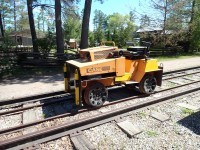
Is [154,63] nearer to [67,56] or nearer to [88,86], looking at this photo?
[88,86]

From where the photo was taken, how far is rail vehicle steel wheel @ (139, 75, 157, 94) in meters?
7.57

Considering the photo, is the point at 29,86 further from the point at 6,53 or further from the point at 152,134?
the point at 152,134

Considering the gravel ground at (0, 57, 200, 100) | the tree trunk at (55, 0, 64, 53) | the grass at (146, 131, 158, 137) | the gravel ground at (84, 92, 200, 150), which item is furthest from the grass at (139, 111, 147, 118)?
the tree trunk at (55, 0, 64, 53)

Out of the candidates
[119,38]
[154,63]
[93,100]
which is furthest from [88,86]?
[119,38]

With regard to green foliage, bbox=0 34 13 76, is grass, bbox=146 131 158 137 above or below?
below

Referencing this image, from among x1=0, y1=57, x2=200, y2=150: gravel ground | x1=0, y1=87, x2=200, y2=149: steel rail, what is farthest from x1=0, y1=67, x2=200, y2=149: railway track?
x1=0, y1=57, x2=200, y2=150: gravel ground

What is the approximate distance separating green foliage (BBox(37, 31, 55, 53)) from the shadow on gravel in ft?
40.6

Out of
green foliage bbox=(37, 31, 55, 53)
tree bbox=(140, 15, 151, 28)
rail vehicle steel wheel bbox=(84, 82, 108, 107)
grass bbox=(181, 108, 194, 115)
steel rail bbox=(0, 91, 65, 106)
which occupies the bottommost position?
grass bbox=(181, 108, 194, 115)

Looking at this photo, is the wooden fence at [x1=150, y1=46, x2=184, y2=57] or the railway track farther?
the wooden fence at [x1=150, y1=46, x2=184, y2=57]

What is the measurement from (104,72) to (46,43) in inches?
409

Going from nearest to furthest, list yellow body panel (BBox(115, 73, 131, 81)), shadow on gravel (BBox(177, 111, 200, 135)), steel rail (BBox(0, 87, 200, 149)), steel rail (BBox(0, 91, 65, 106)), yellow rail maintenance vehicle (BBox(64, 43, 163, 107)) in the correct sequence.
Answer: steel rail (BBox(0, 87, 200, 149)) < shadow on gravel (BBox(177, 111, 200, 135)) < yellow rail maintenance vehicle (BBox(64, 43, 163, 107)) < yellow body panel (BBox(115, 73, 131, 81)) < steel rail (BBox(0, 91, 65, 106))

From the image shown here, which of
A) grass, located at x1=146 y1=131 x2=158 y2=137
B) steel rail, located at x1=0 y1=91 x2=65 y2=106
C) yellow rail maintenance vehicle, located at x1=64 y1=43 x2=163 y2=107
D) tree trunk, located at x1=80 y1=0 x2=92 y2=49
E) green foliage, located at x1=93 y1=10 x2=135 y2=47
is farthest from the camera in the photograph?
green foliage, located at x1=93 y1=10 x2=135 y2=47

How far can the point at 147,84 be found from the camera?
7.75 metres

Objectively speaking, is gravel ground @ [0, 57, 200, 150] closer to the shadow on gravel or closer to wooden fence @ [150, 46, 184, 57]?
the shadow on gravel
